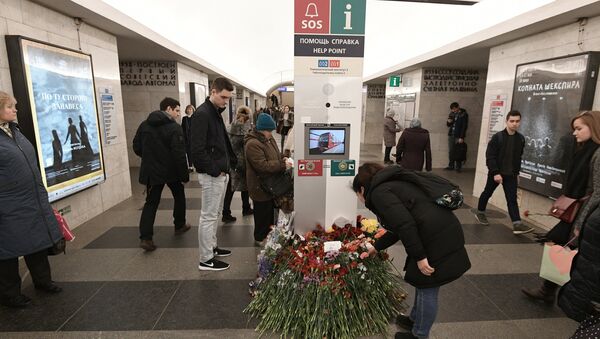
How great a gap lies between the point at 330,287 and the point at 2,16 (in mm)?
4632

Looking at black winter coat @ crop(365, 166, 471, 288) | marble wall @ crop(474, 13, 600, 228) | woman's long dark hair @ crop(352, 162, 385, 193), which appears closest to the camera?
black winter coat @ crop(365, 166, 471, 288)

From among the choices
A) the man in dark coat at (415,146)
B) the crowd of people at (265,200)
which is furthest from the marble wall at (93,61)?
the man in dark coat at (415,146)

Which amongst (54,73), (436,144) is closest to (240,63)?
(436,144)

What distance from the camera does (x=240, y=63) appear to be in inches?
714

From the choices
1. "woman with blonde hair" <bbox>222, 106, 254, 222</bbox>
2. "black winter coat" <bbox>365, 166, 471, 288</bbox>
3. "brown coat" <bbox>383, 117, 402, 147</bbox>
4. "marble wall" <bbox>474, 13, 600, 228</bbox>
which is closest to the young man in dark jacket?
"woman with blonde hair" <bbox>222, 106, 254, 222</bbox>

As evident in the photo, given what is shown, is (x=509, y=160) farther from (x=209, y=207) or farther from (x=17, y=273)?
(x=17, y=273)

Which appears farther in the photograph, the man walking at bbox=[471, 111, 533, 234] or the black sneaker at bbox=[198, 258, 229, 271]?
the man walking at bbox=[471, 111, 533, 234]

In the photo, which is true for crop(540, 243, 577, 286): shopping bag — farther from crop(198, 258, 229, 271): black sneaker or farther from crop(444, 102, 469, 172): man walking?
crop(444, 102, 469, 172): man walking

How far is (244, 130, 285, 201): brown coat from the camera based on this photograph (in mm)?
3520

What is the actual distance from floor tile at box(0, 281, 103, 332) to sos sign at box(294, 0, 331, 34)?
316 cm

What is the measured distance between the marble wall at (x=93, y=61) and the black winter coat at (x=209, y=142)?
2462 millimetres

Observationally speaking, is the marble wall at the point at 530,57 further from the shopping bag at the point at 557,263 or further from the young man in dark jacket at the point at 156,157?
the young man in dark jacket at the point at 156,157

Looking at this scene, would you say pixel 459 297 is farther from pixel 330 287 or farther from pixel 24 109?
pixel 24 109

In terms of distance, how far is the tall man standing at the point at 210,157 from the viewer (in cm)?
316
